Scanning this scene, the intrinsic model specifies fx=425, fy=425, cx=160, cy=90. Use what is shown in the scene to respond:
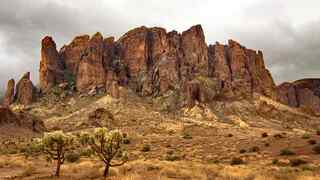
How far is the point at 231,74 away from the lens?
645 feet

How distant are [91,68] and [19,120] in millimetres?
81989

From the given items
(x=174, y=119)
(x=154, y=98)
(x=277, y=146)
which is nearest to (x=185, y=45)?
(x=154, y=98)

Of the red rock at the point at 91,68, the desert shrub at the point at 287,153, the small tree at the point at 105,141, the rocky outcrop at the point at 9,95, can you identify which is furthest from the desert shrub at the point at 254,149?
the rocky outcrop at the point at 9,95

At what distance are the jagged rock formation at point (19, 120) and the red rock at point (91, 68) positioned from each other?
225 feet

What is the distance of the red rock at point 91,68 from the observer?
596 feet

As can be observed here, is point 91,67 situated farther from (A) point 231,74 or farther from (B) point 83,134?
(B) point 83,134

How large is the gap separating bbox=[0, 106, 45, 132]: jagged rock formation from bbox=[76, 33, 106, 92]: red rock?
68610 millimetres

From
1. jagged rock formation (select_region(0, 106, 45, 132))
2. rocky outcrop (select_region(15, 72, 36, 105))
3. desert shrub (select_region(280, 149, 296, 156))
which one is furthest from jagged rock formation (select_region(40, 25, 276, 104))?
desert shrub (select_region(280, 149, 296, 156))

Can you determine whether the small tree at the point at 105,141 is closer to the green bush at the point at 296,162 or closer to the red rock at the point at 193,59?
the green bush at the point at 296,162

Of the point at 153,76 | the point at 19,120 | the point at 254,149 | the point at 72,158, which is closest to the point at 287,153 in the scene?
the point at 254,149

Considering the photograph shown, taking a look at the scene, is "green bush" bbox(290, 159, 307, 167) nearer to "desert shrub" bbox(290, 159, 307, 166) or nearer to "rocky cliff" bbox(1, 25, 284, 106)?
"desert shrub" bbox(290, 159, 307, 166)

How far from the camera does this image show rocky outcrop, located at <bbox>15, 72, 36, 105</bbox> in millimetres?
172887

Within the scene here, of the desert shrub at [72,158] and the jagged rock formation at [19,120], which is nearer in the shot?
the desert shrub at [72,158]

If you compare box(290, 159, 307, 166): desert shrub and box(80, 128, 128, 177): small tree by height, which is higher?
box(80, 128, 128, 177): small tree
